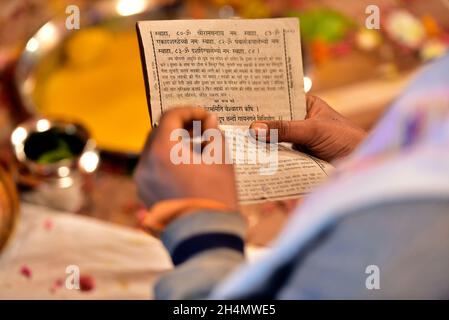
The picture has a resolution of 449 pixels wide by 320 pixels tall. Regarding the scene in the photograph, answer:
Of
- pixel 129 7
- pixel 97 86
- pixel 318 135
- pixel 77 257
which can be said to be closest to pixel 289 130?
pixel 318 135

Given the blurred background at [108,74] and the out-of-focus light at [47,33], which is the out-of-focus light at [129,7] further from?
the out-of-focus light at [47,33]

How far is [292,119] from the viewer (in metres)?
0.50

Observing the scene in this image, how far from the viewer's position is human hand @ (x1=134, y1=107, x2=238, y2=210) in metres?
0.45

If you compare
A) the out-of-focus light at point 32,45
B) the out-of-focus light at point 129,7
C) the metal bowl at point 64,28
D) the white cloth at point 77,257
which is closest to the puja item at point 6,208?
the white cloth at point 77,257

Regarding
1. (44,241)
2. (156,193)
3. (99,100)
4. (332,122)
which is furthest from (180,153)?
(99,100)

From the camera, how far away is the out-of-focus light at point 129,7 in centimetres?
117

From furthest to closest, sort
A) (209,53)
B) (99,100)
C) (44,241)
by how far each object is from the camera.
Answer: (99,100)
(44,241)
(209,53)

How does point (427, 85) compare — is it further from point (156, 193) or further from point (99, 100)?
point (99, 100)

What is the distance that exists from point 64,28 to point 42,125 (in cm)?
25

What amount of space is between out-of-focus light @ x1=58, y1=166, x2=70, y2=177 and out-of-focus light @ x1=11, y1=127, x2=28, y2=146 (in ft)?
0.25

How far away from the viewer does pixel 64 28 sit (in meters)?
1.11
